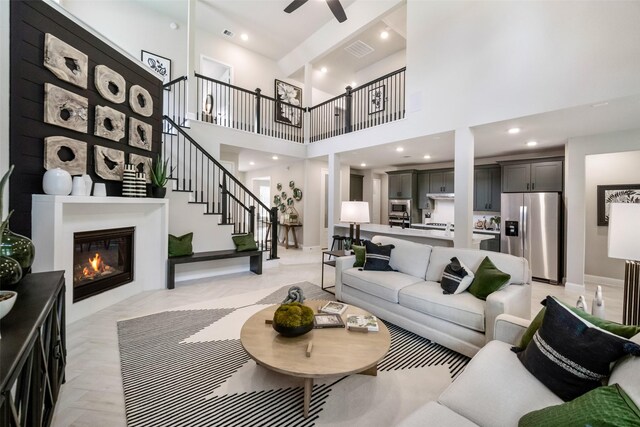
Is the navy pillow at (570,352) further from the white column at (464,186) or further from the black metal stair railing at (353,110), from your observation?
the black metal stair railing at (353,110)

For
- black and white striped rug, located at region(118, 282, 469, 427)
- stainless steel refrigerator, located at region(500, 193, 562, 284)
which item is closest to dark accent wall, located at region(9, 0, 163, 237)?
black and white striped rug, located at region(118, 282, 469, 427)

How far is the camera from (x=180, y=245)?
437cm

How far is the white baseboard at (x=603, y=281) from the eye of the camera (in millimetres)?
4520

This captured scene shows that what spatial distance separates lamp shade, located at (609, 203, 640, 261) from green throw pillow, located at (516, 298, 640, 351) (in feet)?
2.01

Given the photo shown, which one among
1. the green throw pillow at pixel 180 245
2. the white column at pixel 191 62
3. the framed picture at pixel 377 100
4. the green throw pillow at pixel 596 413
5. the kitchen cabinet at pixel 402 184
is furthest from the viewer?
the kitchen cabinet at pixel 402 184

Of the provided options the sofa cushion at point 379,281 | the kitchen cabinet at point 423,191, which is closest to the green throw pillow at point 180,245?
the sofa cushion at point 379,281

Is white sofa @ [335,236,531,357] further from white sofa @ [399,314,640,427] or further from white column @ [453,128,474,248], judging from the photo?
white column @ [453,128,474,248]

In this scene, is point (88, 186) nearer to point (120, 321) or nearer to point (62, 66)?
point (62, 66)

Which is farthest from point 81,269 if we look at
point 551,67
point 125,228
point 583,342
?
point 551,67

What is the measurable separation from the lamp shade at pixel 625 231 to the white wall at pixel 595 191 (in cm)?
395

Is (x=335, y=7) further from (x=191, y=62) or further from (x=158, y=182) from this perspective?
(x=158, y=182)

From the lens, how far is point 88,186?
9.84 ft

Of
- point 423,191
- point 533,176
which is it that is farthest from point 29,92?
point 423,191

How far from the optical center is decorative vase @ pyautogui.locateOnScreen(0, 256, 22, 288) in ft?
4.93
